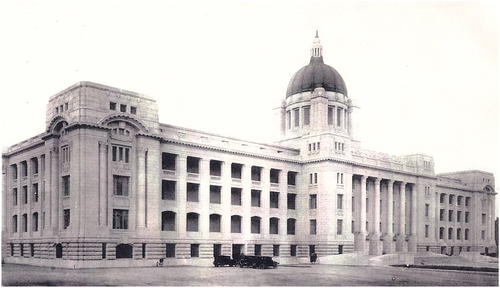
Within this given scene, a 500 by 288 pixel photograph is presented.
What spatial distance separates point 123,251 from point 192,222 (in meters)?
10.9


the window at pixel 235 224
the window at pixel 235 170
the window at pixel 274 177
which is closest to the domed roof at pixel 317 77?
the window at pixel 274 177

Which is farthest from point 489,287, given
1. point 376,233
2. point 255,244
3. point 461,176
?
point 461,176

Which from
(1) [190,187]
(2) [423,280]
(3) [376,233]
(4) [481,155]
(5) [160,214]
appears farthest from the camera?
(3) [376,233]

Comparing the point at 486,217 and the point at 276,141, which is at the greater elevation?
the point at 276,141

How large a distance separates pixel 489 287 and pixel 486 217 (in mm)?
61263

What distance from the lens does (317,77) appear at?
8038 cm

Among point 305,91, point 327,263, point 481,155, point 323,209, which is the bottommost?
point 327,263

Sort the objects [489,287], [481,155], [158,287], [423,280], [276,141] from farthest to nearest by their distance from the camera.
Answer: [276,141]
[481,155]
[423,280]
[489,287]
[158,287]

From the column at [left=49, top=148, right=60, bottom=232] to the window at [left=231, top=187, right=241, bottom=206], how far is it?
66.4 feet

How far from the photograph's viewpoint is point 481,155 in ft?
168

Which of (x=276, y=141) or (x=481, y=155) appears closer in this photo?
(x=481, y=155)

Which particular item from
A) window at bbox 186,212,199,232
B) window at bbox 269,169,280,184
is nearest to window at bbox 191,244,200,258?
window at bbox 186,212,199,232

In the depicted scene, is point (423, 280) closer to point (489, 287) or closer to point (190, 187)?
point (489, 287)

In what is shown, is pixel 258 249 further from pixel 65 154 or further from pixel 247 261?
pixel 65 154
